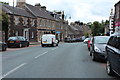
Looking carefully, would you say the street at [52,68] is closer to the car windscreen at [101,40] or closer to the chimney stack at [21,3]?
the car windscreen at [101,40]

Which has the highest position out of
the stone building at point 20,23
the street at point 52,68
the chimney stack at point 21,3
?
the chimney stack at point 21,3

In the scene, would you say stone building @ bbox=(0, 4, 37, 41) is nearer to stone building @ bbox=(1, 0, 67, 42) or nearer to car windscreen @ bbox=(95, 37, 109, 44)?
stone building @ bbox=(1, 0, 67, 42)

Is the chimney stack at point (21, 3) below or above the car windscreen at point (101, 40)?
above

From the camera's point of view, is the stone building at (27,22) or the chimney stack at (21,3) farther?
the chimney stack at (21,3)

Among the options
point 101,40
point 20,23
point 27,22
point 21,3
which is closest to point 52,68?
point 101,40

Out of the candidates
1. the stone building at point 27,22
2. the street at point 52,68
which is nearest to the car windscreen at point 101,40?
the street at point 52,68

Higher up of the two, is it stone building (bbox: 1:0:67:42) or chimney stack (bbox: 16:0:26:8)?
chimney stack (bbox: 16:0:26:8)

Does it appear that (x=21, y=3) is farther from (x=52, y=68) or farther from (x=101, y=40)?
(x=52, y=68)

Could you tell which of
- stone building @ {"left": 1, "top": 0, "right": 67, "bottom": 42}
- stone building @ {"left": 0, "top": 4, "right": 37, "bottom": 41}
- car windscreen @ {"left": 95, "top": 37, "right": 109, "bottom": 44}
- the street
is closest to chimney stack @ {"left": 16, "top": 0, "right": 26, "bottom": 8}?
stone building @ {"left": 1, "top": 0, "right": 67, "bottom": 42}

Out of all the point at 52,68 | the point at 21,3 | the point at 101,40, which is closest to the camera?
the point at 52,68

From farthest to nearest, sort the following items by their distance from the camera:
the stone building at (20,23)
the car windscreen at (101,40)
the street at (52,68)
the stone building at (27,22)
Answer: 1. the stone building at (27,22)
2. the stone building at (20,23)
3. the car windscreen at (101,40)
4. the street at (52,68)

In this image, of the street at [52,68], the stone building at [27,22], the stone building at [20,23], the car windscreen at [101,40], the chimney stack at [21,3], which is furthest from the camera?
the chimney stack at [21,3]

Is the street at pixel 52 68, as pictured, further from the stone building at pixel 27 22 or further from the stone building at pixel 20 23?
the stone building at pixel 20 23

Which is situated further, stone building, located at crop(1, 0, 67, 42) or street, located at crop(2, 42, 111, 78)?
stone building, located at crop(1, 0, 67, 42)
